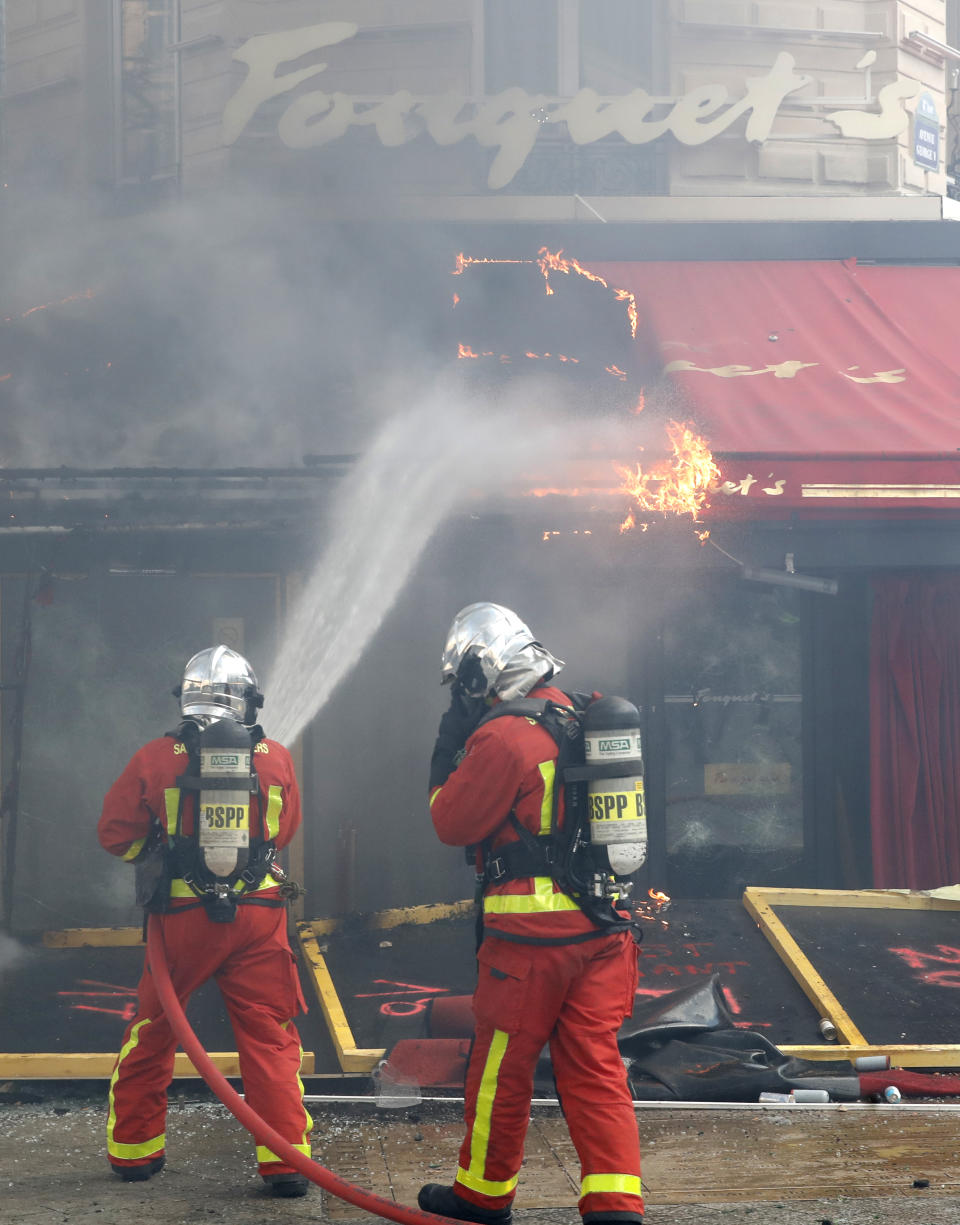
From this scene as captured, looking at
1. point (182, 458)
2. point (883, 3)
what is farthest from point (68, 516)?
point (883, 3)

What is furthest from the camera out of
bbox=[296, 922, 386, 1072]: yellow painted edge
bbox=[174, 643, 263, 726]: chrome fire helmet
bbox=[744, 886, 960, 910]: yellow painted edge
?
bbox=[744, 886, 960, 910]: yellow painted edge

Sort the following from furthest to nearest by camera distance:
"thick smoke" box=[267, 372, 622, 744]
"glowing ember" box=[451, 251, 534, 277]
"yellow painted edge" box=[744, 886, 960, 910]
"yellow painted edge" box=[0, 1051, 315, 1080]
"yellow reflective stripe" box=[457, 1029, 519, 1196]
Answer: "glowing ember" box=[451, 251, 534, 277] < "thick smoke" box=[267, 372, 622, 744] < "yellow painted edge" box=[744, 886, 960, 910] < "yellow painted edge" box=[0, 1051, 315, 1080] < "yellow reflective stripe" box=[457, 1029, 519, 1196]

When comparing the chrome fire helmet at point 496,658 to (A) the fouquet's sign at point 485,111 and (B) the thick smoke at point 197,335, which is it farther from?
(A) the fouquet's sign at point 485,111

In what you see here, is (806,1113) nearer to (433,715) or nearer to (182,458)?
(433,715)

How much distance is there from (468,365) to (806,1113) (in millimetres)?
4697

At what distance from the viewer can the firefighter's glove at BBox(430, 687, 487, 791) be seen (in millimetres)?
3684

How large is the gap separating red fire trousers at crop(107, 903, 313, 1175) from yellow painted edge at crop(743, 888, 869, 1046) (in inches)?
94.9

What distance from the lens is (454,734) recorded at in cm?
370

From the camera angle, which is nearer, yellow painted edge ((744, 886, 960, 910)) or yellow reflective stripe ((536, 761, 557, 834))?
yellow reflective stripe ((536, 761, 557, 834))

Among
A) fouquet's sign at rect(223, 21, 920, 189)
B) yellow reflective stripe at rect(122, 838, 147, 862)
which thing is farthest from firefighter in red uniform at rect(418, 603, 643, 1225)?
fouquet's sign at rect(223, 21, 920, 189)

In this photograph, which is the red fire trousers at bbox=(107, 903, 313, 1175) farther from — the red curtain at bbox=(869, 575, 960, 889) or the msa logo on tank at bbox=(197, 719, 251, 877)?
the red curtain at bbox=(869, 575, 960, 889)

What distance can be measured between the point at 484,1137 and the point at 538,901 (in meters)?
0.63

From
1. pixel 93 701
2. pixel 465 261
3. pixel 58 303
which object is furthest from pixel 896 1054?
pixel 58 303

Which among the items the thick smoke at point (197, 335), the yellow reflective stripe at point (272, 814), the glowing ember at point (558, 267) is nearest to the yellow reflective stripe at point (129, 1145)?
the yellow reflective stripe at point (272, 814)
